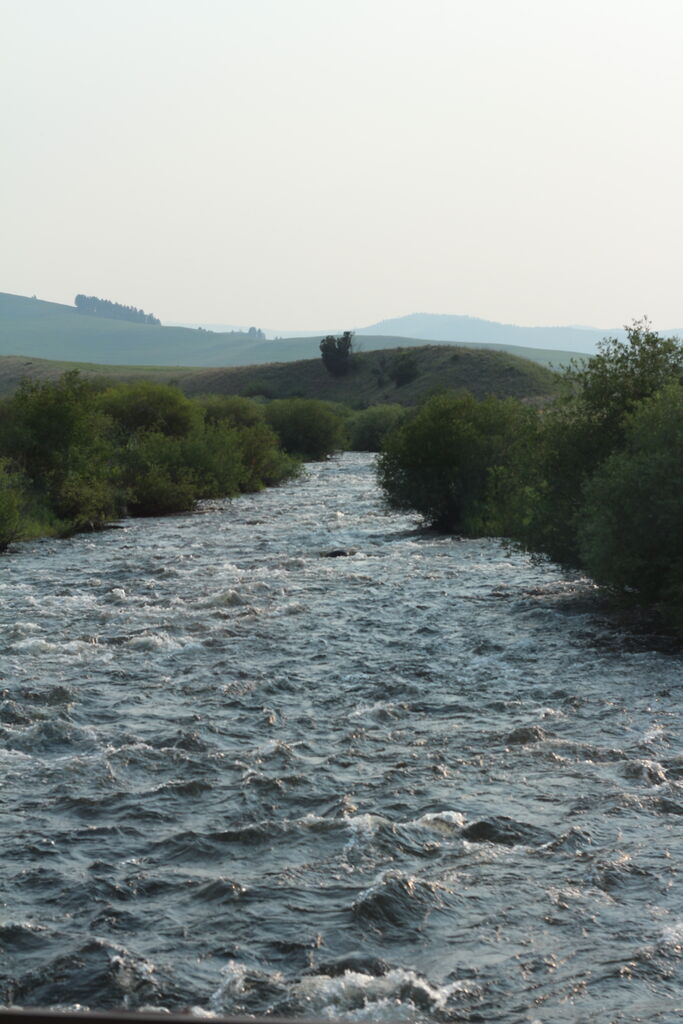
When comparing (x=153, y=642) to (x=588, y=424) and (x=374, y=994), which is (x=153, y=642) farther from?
(x=374, y=994)

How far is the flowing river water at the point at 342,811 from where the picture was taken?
22.9 feet

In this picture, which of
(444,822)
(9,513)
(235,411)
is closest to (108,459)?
(9,513)

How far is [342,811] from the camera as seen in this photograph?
9789 millimetres

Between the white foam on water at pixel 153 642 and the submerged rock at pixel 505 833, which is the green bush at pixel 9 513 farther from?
the submerged rock at pixel 505 833

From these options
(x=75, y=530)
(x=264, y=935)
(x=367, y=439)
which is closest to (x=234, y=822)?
(x=264, y=935)

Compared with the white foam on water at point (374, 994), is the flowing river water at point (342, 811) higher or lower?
lower

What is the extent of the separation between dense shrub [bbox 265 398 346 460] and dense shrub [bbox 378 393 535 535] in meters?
32.8

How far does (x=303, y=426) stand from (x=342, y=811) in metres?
55.5

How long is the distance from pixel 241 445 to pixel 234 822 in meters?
37.7

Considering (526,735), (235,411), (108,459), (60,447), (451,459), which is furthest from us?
(235,411)

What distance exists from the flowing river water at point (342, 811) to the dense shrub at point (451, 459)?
10.4m

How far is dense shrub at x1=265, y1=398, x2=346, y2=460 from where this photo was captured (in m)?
64.3

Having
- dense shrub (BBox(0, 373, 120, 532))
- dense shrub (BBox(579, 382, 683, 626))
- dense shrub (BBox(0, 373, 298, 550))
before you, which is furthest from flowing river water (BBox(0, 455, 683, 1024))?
dense shrub (BBox(0, 373, 120, 532))

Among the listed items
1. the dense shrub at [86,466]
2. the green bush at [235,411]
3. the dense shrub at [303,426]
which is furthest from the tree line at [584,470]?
the dense shrub at [303,426]
